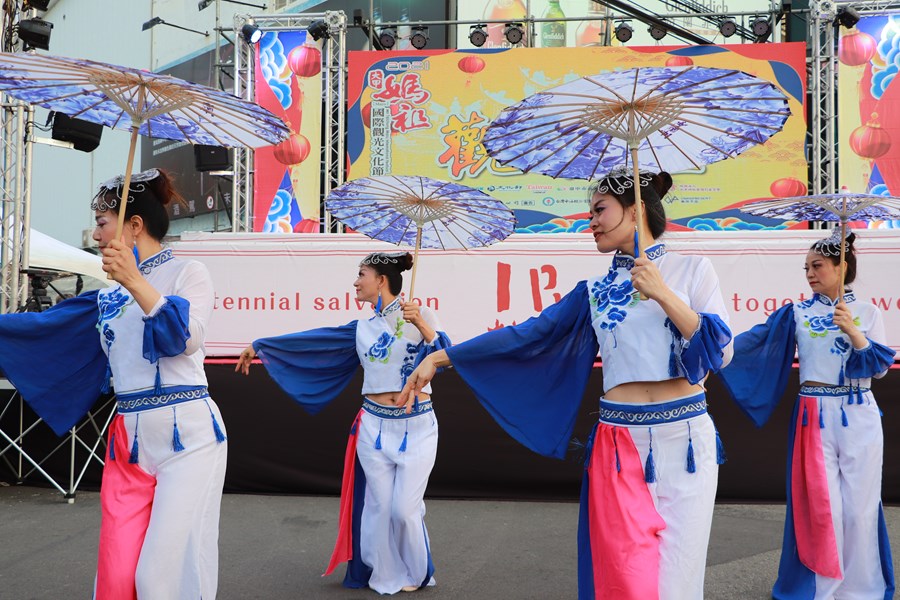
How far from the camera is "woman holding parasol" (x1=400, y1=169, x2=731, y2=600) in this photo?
251 cm

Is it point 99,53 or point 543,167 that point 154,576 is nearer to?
point 543,167

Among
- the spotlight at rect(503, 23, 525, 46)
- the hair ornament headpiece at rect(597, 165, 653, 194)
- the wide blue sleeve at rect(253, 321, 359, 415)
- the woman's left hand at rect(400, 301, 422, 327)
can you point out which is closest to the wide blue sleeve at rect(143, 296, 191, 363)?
the hair ornament headpiece at rect(597, 165, 653, 194)

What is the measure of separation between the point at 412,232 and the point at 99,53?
72.0 ft

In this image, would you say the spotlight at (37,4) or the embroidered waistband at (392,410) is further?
the spotlight at (37,4)

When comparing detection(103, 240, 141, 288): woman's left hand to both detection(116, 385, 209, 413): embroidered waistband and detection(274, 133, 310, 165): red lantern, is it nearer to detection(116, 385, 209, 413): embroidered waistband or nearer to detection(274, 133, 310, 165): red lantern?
detection(116, 385, 209, 413): embroidered waistband

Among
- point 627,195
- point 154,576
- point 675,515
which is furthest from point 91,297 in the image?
point 675,515

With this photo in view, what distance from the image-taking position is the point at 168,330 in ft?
8.89

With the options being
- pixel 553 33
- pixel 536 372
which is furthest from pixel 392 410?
pixel 553 33

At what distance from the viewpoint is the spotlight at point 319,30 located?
9.91 m

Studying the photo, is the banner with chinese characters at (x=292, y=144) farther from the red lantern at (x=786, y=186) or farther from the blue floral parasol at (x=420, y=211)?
the blue floral parasol at (x=420, y=211)

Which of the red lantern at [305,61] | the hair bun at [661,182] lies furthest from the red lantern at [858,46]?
the hair bun at [661,182]

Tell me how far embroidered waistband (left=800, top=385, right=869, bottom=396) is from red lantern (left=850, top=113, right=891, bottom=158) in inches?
235

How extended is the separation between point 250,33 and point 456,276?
15.6 feet

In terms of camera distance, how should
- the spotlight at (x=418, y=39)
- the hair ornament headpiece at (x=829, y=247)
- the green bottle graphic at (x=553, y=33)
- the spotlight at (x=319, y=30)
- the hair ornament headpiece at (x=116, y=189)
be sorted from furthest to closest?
the green bottle graphic at (x=553, y=33), the spotlight at (x=418, y=39), the spotlight at (x=319, y=30), the hair ornament headpiece at (x=829, y=247), the hair ornament headpiece at (x=116, y=189)
